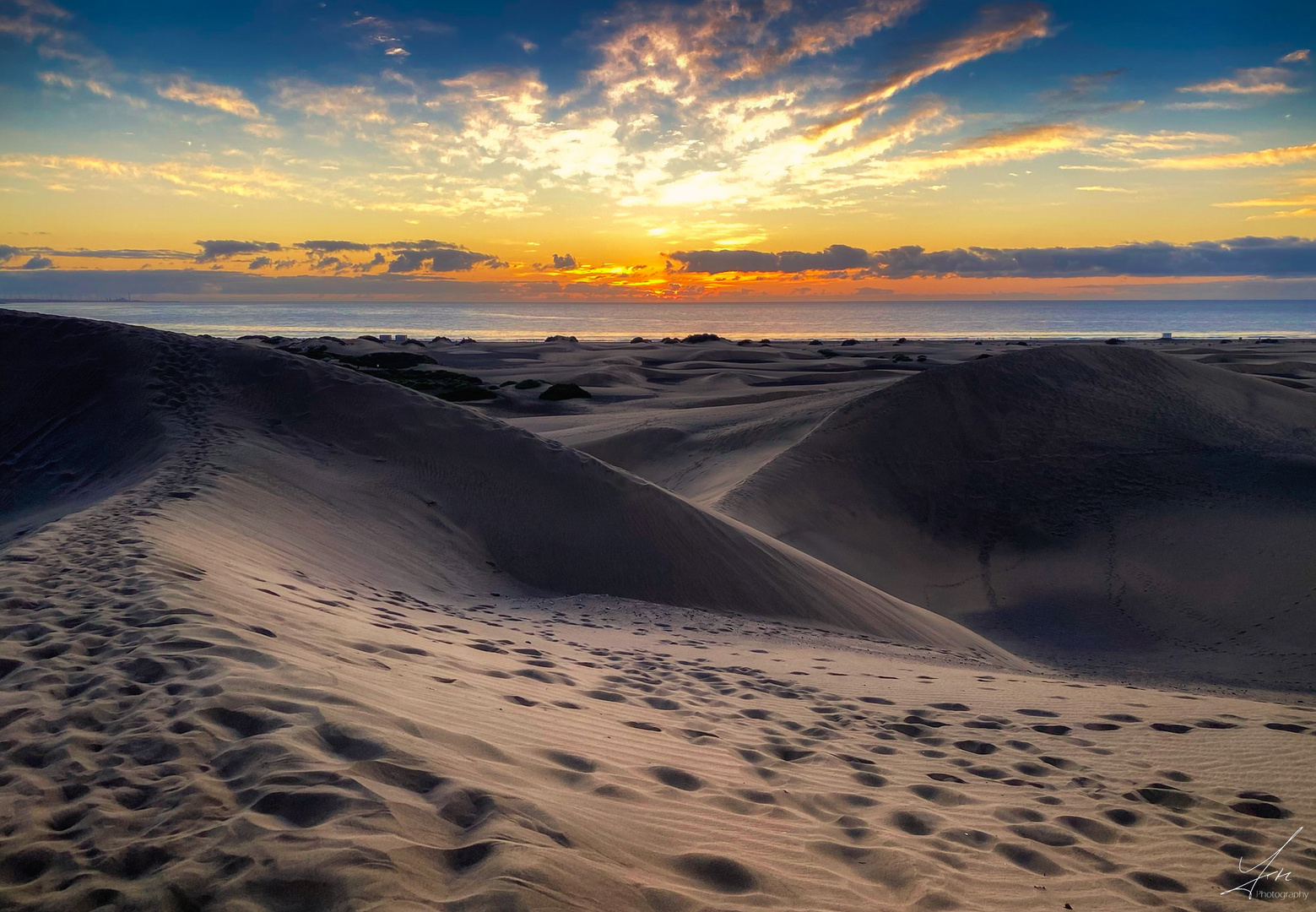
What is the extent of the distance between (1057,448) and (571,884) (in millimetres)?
16211

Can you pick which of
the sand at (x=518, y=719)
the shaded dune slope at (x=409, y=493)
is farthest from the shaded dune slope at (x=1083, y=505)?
the shaded dune slope at (x=409, y=493)

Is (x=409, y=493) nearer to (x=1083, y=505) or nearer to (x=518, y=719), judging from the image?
(x=518, y=719)

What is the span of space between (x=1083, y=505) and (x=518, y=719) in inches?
544

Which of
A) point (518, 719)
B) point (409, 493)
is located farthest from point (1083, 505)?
point (518, 719)

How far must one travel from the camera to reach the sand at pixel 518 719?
267cm

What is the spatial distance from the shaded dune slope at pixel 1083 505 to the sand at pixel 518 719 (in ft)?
4.92

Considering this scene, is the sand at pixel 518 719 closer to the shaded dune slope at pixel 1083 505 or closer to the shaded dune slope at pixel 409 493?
the shaded dune slope at pixel 409 493

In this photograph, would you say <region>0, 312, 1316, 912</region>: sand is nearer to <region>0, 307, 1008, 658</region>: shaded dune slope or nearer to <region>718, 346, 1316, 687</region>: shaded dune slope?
<region>0, 307, 1008, 658</region>: shaded dune slope

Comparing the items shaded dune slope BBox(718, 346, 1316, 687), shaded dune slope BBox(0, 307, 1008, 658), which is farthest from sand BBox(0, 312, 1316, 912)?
shaded dune slope BBox(718, 346, 1316, 687)

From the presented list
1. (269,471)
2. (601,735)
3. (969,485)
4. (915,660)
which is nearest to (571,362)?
(969,485)

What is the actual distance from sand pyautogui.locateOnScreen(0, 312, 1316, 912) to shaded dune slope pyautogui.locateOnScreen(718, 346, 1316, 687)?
59.0 inches

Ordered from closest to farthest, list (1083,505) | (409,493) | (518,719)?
(518,719), (409,493), (1083,505)

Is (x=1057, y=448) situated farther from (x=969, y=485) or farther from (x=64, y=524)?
(x=64, y=524)

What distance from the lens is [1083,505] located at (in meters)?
15.0
